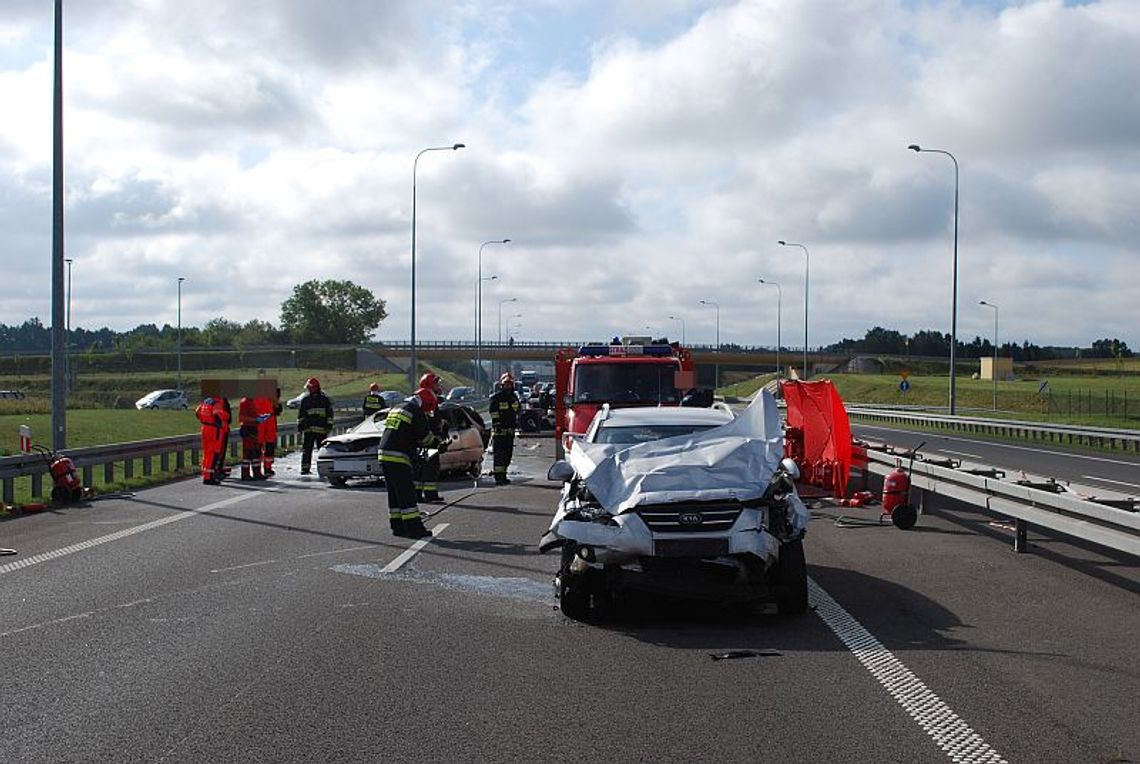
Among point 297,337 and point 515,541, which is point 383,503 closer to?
point 515,541

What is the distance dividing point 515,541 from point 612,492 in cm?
463

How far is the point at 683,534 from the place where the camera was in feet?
29.7

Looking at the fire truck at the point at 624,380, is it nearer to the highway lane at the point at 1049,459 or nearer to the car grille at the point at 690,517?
the highway lane at the point at 1049,459

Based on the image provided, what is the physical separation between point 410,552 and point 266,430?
11.3 meters

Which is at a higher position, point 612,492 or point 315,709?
point 612,492

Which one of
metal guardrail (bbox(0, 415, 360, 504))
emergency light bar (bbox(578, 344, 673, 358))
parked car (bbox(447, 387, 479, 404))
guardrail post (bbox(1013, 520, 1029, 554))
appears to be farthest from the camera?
parked car (bbox(447, 387, 479, 404))

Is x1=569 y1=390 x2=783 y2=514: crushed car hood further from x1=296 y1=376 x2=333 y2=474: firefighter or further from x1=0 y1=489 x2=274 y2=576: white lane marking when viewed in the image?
x1=296 y1=376 x2=333 y2=474: firefighter

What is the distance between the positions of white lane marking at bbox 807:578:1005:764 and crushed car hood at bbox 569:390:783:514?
1.14 metres

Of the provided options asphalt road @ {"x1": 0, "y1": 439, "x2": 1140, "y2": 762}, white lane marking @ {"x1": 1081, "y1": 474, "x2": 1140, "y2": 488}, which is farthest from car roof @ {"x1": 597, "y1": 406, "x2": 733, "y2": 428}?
white lane marking @ {"x1": 1081, "y1": 474, "x2": 1140, "y2": 488}

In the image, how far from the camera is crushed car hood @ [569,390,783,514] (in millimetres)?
9281

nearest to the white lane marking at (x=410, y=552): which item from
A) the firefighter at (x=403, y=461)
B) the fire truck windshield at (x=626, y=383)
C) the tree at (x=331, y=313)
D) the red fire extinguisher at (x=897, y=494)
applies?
the firefighter at (x=403, y=461)

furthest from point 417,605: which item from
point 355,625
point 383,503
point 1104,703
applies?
point 383,503

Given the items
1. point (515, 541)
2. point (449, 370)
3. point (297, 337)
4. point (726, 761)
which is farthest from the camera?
point (297, 337)

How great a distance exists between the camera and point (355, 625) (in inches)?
356
